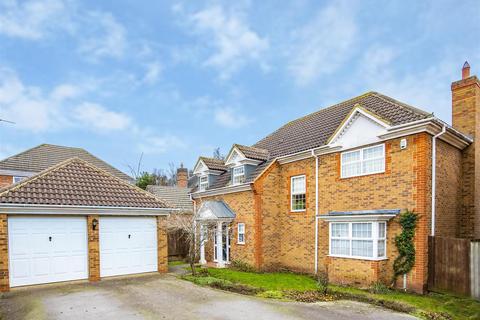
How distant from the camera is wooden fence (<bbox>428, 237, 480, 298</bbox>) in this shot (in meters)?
9.64

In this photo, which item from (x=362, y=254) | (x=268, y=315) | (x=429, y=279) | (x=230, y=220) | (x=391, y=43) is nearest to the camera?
(x=268, y=315)

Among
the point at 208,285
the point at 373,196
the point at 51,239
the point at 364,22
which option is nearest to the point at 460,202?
the point at 373,196

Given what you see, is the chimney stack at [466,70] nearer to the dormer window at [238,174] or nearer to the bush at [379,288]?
the bush at [379,288]

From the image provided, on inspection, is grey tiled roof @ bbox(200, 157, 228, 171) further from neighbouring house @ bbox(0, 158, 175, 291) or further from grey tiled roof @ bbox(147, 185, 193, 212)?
neighbouring house @ bbox(0, 158, 175, 291)

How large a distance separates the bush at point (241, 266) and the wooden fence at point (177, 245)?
216 inches

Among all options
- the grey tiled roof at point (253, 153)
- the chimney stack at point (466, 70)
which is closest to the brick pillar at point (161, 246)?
the grey tiled roof at point (253, 153)

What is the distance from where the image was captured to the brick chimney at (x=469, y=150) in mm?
12508

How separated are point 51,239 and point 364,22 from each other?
15.6 metres

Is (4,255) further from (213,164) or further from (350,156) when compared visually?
(350,156)

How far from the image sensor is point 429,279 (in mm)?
10531

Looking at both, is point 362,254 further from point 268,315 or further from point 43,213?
point 43,213

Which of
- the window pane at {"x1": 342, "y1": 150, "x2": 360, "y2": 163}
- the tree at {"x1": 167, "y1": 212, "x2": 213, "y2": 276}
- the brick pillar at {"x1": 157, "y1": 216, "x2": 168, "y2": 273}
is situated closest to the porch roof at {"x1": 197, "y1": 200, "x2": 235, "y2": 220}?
the tree at {"x1": 167, "y1": 212, "x2": 213, "y2": 276}

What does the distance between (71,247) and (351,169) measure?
1189cm

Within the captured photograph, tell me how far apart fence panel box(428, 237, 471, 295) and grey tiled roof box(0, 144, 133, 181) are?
25.3m
